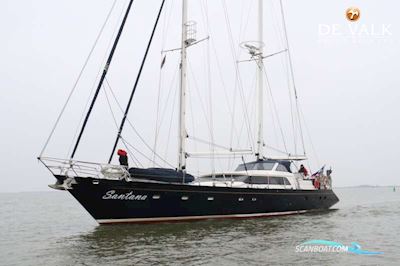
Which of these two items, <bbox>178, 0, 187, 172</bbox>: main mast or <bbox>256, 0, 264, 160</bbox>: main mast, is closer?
<bbox>178, 0, 187, 172</bbox>: main mast

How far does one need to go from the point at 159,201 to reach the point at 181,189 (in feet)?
3.78

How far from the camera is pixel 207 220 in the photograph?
1994 centimetres

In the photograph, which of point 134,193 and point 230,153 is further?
point 230,153

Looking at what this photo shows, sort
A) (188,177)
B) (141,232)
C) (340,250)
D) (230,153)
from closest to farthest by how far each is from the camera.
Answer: (340,250), (141,232), (188,177), (230,153)

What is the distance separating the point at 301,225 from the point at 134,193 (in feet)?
27.9

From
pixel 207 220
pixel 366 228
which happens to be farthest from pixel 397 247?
pixel 207 220

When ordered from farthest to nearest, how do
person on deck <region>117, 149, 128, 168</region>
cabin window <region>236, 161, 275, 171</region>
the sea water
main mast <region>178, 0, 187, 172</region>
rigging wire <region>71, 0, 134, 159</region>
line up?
cabin window <region>236, 161, 275, 171</region> < main mast <region>178, 0, 187, 172</region> < person on deck <region>117, 149, 128, 168</region> < rigging wire <region>71, 0, 134, 159</region> < the sea water

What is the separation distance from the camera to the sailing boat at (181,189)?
17219 millimetres

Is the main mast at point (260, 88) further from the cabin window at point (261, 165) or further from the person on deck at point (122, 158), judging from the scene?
the person on deck at point (122, 158)

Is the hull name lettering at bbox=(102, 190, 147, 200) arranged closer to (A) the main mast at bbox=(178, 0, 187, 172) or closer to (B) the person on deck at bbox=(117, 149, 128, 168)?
(B) the person on deck at bbox=(117, 149, 128, 168)

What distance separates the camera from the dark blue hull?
1714 centimetres

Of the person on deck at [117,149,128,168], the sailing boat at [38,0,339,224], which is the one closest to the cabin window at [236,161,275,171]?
the sailing boat at [38,0,339,224]

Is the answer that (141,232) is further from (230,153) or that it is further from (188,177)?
(230,153)

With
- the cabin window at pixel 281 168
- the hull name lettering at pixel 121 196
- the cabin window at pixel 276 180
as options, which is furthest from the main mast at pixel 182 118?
the cabin window at pixel 281 168
